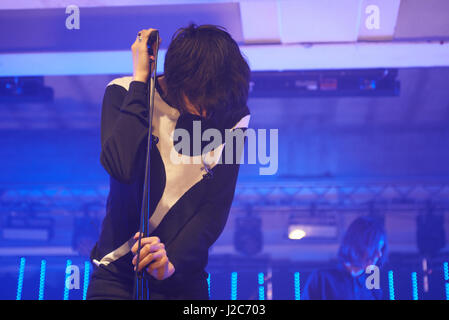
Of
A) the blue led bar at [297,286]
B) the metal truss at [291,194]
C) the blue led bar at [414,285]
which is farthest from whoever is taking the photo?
the metal truss at [291,194]

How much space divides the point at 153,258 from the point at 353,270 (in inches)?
137

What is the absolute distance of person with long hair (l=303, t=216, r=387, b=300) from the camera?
13.4 feet

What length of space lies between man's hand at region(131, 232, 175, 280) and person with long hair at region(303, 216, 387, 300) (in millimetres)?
3194

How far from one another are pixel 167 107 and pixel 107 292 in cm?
43

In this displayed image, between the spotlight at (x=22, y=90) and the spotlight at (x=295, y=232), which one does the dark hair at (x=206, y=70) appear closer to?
the spotlight at (x=22, y=90)

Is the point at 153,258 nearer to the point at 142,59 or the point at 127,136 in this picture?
the point at 127,136

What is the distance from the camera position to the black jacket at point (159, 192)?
40.5 inches

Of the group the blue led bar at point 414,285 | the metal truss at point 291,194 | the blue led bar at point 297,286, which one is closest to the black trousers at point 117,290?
the blue led bar at point 297,286

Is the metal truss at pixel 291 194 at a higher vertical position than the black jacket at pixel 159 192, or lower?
higher

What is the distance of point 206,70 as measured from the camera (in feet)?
3.61

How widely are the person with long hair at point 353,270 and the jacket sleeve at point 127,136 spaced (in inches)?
129

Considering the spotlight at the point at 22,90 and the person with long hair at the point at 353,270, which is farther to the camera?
the spotlight at the point at 22,90

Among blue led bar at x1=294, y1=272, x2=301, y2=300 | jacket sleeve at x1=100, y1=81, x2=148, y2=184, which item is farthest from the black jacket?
blue led bar at x1=294, y1=272, x2=301, y2=300

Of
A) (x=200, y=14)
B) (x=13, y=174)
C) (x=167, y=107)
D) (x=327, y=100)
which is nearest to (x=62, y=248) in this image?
(x=13, y=174)
